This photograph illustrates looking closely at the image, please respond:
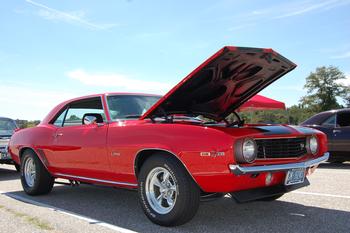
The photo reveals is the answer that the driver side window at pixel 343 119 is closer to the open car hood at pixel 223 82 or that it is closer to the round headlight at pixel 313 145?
the open car hood at pixel 223 82

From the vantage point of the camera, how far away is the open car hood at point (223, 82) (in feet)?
13.5

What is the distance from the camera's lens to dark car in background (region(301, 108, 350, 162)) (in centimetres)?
941

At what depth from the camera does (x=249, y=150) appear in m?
3.70

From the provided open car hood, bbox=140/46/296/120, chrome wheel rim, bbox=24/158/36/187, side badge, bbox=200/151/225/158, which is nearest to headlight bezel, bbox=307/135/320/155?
open car hood, bbox=140/46/296/120

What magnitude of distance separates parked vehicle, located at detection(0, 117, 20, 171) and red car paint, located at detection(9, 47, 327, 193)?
2976mm

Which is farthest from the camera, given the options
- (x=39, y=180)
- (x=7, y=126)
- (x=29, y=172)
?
(x=7, y=126)

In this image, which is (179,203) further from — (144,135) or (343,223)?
(343,223)

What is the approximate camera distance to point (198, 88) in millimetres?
4621

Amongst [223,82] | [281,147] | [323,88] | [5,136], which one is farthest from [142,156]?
[323,88]

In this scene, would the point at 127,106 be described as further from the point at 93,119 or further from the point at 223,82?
the point at 223,82

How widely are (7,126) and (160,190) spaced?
8.01 metres

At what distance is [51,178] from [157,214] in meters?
2.72

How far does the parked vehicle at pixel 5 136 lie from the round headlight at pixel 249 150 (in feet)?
20.5

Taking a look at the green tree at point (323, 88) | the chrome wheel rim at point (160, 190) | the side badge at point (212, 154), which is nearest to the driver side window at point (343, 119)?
the chrome wheel rim at point (160, 190)
